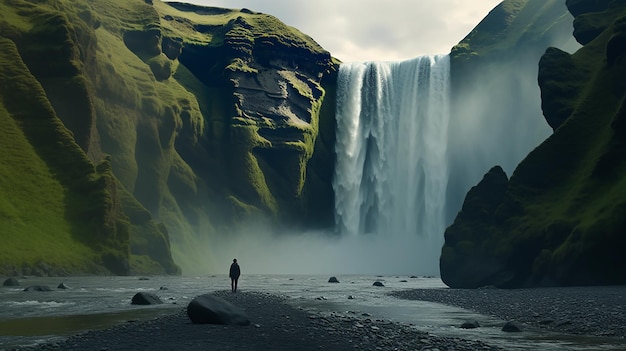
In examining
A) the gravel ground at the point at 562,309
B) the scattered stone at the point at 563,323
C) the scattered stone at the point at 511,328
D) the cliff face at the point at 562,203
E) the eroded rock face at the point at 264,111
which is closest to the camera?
the scattered stone at the point at 511,328

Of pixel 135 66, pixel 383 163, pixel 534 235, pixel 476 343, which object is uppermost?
pixel 135 66

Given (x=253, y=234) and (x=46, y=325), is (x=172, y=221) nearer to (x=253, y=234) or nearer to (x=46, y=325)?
(x=253, y=234)

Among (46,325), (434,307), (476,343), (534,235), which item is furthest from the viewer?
(534,235)

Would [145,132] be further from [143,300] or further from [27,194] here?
[143,300]

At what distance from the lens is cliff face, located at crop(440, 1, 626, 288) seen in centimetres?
5397

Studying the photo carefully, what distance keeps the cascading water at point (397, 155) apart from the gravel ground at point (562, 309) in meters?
100

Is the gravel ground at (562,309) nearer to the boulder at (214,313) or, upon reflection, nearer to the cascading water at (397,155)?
the boulder at (214,313)

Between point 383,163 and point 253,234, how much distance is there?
39233mm

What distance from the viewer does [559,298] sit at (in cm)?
4097

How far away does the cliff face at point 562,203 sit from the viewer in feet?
177

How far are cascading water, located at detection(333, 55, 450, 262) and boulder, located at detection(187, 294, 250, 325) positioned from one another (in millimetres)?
124437

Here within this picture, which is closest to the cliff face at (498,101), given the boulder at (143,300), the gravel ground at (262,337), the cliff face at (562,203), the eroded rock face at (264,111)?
the eroded rock face at (264,111)

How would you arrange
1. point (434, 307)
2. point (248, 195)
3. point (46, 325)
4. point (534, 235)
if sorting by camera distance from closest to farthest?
point (46, 325)
point (434, 307)
point (534, 235)
point (248, 195)

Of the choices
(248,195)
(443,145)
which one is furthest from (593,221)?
(248,195)
